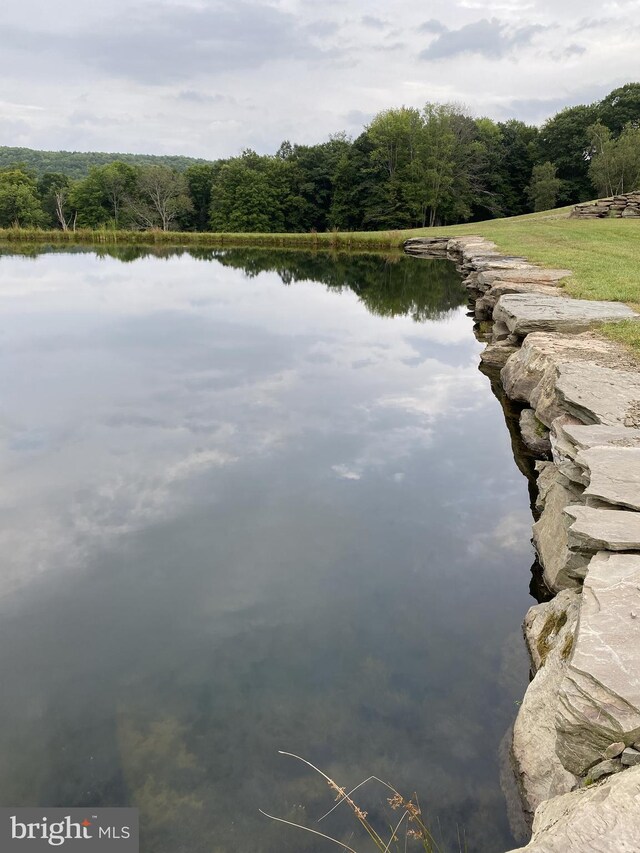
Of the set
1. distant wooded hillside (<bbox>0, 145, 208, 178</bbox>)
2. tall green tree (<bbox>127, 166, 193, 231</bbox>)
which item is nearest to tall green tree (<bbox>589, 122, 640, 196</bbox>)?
tall green tree (<bbox>127, 166, 193, 231</bbox>)

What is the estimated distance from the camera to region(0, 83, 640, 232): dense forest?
45.8 meters

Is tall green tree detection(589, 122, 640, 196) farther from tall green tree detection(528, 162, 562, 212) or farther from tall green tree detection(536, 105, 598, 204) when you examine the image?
tall green tree detection(536, 105, 598, 204)

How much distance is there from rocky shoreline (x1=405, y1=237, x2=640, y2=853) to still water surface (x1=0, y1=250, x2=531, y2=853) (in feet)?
0.92

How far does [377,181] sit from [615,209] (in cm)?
2251

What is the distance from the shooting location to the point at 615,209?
29.1 m

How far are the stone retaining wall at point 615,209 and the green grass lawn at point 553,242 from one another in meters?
1.12

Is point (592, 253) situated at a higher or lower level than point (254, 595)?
higher

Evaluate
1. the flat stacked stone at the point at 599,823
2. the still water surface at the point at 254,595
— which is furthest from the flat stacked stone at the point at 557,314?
the flat stacked stone at the point at 599,823

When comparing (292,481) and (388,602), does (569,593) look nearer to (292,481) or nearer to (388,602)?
(388,602)

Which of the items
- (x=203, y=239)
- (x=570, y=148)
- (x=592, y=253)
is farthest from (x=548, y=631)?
(x=570, y=148)

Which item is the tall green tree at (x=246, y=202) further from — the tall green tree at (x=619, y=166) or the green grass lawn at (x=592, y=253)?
the tall green tree at (x=619, y=166)

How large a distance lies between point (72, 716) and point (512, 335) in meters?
8.06

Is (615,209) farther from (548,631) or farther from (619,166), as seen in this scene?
(548,631)

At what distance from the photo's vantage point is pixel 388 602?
3938mm
